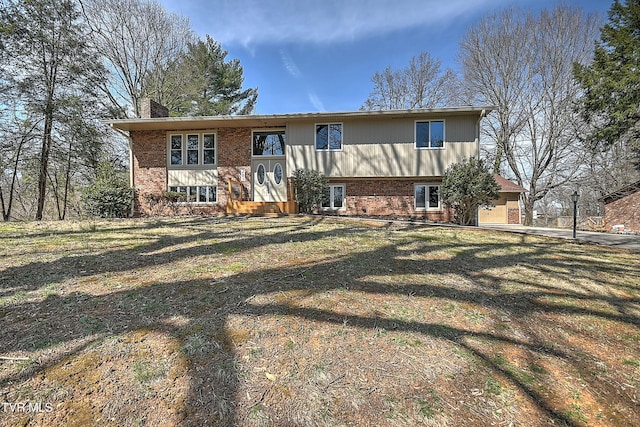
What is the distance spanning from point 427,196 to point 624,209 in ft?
35.3

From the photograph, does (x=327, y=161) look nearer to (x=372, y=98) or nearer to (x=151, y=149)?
(x=151, y=149)

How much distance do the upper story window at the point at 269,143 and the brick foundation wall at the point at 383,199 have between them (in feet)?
9.18

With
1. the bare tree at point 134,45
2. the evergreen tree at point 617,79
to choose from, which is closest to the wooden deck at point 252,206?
the bare tree at point 134,45

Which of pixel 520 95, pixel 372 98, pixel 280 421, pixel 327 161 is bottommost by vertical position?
pixel 280 421

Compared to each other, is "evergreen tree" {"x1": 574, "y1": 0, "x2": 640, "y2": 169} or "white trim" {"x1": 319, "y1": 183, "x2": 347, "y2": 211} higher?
"evergreen tree" {"x1": 574, "y1": 0, "x2": 640, "y2": 169}

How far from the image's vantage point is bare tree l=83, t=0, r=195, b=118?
1719cm

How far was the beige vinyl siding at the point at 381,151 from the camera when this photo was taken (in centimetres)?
1256

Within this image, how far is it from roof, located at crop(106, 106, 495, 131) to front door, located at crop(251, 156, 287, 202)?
161 cm

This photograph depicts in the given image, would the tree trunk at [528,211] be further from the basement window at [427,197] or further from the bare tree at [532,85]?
the basement window at [427,197]

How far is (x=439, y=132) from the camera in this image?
12789 mm

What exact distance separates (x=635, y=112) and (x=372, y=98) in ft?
56.6

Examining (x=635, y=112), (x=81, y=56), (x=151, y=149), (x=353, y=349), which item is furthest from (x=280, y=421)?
(x=81, y=56)

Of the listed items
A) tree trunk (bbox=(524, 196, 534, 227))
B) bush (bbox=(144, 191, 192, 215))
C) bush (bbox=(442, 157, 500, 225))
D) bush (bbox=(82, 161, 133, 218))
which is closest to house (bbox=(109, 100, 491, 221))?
bush (bbox=(144, 191, 192, 215))

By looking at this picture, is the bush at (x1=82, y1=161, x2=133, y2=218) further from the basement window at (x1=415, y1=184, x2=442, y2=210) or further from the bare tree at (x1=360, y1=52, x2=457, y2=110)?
the bare tree at (x1=360, y1=52, x2=457, y2=110)
